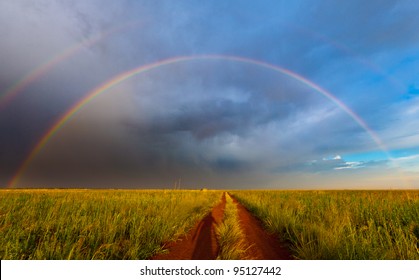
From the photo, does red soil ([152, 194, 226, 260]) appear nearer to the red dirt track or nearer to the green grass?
the red dirt track

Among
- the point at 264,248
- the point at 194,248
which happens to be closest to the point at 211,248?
the point at 194,248

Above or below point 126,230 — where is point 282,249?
below

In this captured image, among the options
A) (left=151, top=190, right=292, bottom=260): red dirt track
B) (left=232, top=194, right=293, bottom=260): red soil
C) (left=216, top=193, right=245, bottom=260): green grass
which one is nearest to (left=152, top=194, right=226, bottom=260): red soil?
(left=151, top=190, right=292, bottom=260): red dirt track

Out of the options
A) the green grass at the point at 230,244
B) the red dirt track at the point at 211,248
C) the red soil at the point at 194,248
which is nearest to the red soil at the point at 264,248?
the red dirt track at the point at 211,248

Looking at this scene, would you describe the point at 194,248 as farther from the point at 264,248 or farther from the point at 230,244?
the point at 264,248

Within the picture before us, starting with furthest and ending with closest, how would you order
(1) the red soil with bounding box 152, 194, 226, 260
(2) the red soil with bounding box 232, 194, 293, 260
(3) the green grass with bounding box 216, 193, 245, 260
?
(2) the red soil with bounding box 232, 194, 293, 260 → (1) the red soil with bounding box 152, 194, 226, 260 → (3) the green grass with bounding box 216, 193, 245, 260

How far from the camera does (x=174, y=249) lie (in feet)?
18.7

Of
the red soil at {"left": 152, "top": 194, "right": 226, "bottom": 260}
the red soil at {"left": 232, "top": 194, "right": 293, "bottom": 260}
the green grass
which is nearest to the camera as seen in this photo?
the green grass

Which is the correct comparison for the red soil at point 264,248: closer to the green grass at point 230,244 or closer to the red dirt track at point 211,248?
the red dirt track at point 211,248

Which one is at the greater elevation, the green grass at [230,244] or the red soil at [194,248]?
the green grass at [230,244]
